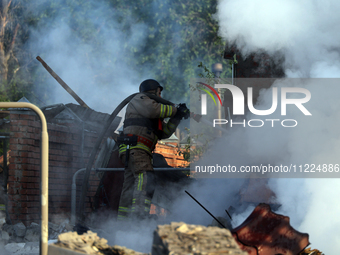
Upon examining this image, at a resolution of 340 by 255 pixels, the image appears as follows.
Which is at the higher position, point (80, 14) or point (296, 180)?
point (80, 14)

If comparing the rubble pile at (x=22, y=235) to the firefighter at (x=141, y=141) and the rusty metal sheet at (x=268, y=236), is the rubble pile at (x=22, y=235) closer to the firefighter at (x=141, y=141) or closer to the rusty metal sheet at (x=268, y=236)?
the firefighter at (x=141, y=141)

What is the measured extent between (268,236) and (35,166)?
3.29 metres

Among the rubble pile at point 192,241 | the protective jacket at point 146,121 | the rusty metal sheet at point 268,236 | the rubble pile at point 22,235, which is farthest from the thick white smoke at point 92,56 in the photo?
the rubble pile at point 192,241

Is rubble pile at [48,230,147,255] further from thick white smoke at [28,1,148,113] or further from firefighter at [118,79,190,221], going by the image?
thick white smoke at [28,1,148,113]

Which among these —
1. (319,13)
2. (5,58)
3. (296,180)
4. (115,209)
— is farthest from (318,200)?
(5,58)

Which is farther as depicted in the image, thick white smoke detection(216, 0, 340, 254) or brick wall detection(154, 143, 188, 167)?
brick wall detection(154, 143, 188, 167)

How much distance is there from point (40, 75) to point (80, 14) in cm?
347

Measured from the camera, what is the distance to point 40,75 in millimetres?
16094

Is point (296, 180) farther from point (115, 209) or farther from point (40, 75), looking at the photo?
point (40, 75)

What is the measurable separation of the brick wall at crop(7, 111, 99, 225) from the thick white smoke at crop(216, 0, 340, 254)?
241cm

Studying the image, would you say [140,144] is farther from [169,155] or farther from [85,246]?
[169,155]

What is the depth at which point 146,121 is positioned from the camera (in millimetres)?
4105

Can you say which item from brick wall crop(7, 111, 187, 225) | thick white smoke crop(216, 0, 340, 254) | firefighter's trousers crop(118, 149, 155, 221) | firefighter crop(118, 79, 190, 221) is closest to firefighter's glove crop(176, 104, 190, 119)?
firefighter crop(118, 79, 190, 221)

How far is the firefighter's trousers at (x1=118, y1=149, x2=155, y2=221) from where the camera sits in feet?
12.5
